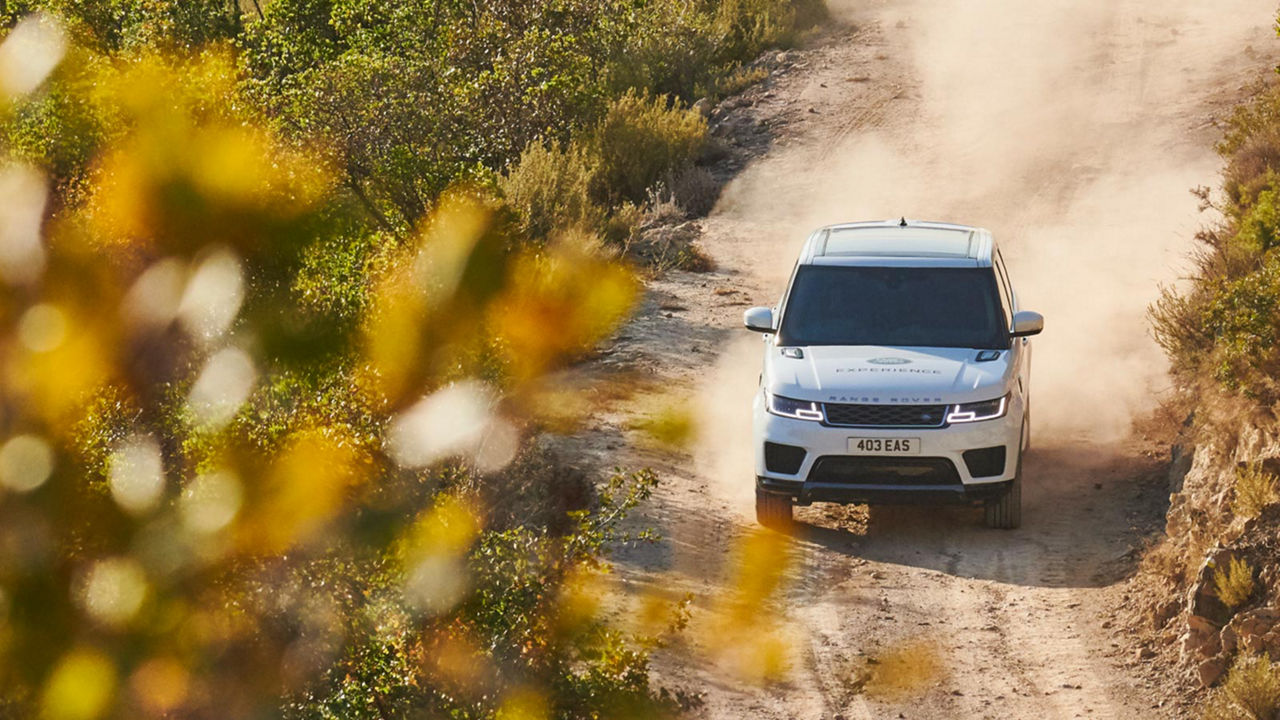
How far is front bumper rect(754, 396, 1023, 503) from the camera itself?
1005 centimetres

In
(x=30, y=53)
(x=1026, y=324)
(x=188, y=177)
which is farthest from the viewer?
(x=30, y=53)

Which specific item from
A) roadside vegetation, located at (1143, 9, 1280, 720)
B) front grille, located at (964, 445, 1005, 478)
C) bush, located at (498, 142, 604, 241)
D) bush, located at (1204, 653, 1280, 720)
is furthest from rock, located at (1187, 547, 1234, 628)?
bush, located at (498, 142, 604, 241)

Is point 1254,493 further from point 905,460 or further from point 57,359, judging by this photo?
point 57,359

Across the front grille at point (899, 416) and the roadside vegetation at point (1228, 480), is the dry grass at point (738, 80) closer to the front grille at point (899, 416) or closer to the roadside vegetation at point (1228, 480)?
the roadside vegetation at point (1228, 480)

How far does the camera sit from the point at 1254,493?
30.0 feet

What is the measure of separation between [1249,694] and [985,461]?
9.38 ft

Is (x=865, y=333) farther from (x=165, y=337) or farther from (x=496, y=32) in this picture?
(x=496, y=32)

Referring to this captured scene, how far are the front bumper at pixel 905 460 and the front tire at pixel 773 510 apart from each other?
0.34m

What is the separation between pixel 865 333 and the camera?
10.9 metres

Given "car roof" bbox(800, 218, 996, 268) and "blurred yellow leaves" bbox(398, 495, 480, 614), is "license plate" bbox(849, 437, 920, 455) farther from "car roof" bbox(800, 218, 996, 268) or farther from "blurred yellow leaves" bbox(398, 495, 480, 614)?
"blurred yellow leaves" bbox(398, 495, 480, 614)

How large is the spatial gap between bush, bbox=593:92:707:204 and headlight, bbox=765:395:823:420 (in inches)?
558

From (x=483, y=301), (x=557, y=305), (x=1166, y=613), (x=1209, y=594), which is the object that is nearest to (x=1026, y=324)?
(x=1166, y=613)

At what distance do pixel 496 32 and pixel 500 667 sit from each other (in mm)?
17555

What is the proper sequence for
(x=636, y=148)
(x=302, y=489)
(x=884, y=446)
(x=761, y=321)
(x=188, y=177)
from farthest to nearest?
(x=636, y=148) → (x=188, y=177) → (x=761, y=321) → (x=884, y=446) → (x=302, y=489)
